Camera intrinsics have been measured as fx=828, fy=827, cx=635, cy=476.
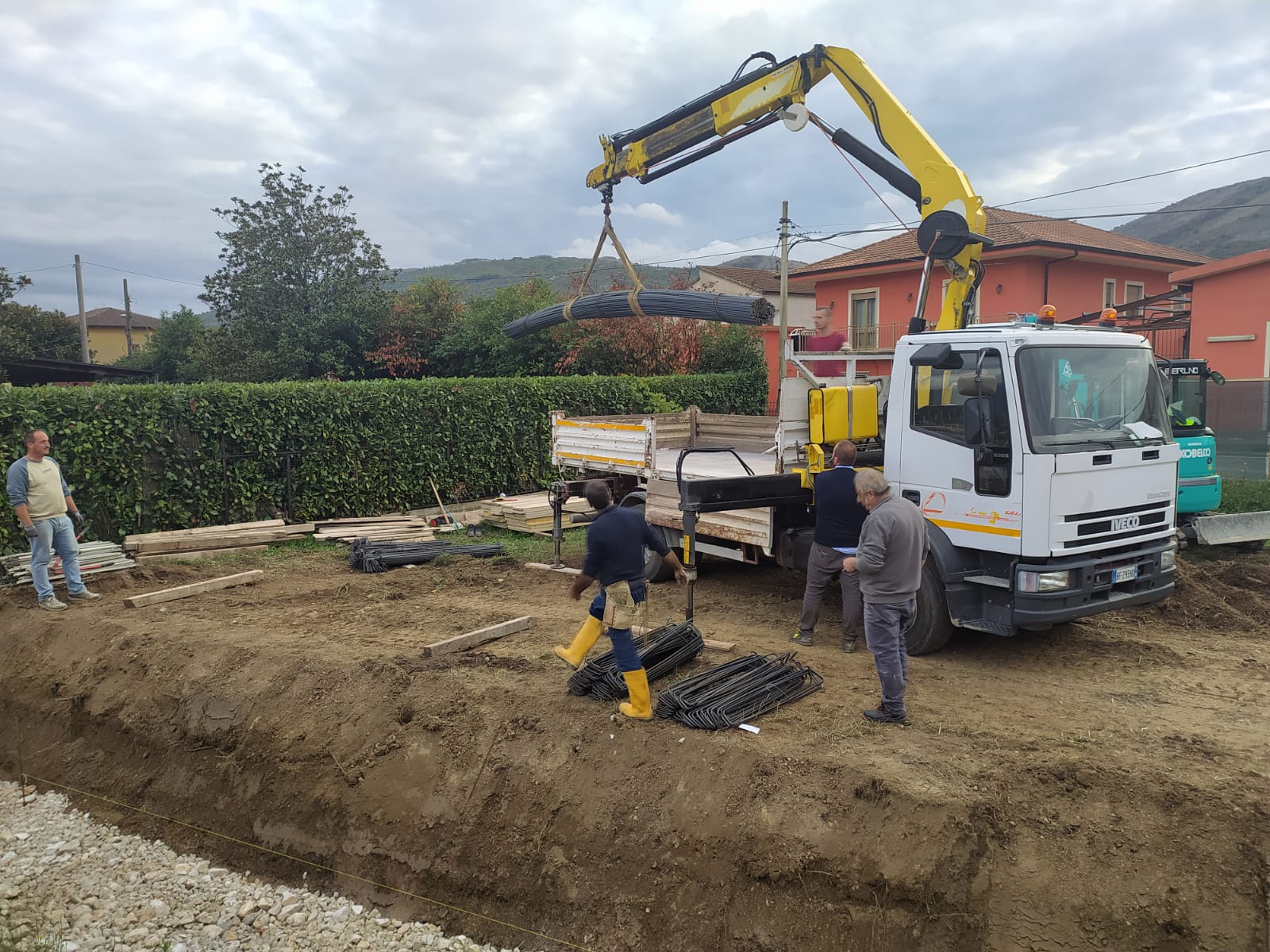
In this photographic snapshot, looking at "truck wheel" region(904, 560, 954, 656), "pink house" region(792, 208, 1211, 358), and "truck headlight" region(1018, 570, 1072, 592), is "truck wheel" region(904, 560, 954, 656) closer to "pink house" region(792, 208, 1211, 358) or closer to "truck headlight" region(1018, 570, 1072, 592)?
"truck headlight" region(1018, 570, 1072, 592)

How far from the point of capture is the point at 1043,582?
6.05 meters

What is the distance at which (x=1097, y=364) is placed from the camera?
6473 mm

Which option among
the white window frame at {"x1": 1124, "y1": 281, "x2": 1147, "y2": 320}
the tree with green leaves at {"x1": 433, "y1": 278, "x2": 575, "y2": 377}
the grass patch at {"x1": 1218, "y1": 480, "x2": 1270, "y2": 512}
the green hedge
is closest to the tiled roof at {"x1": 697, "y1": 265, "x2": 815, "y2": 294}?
the white window frame at {"x1": 1124, "y1": 281, "x2": 1147, "y2": 320}

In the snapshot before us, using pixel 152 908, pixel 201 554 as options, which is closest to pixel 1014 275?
pixel 201 554

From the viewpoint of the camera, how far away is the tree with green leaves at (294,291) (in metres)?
23.9

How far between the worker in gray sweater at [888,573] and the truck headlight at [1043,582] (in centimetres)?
119

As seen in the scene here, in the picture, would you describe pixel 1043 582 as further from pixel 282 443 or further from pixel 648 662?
pixel 282 443

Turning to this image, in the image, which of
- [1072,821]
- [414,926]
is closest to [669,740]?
[414,926]

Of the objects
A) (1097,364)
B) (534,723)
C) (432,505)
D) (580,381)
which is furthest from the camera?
(580,381)

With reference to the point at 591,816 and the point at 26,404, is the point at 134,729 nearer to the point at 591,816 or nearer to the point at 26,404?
the point at 591,816

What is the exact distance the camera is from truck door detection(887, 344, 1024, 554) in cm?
611

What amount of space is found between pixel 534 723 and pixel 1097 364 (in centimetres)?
510

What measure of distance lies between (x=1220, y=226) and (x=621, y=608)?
106865mm

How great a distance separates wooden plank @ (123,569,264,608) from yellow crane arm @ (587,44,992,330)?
22.9 ft
